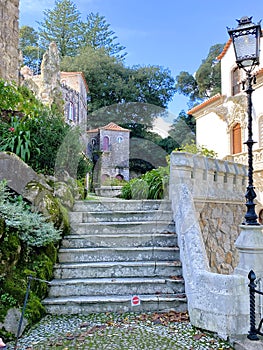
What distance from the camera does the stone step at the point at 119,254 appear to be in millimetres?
4363

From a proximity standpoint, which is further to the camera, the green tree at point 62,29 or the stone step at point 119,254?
the green tree at point 62,29

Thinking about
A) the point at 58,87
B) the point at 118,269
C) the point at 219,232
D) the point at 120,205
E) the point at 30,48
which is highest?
the point at 30,48

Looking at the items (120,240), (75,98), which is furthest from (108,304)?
(75,98)

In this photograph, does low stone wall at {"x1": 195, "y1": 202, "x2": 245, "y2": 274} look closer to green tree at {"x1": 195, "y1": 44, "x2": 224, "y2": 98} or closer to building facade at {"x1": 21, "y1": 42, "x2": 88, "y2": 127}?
building facade at {"x1": 21, "y1": 42, "x2": 88, "y2": 127}

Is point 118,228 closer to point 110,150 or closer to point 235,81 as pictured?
point 110,150

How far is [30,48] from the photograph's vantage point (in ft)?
108

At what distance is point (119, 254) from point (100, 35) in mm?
35711

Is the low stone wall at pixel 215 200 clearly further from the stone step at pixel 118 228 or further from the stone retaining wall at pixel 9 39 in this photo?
the stone retaining wall at pixel 9 39

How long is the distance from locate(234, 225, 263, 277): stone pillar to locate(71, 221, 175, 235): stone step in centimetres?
152

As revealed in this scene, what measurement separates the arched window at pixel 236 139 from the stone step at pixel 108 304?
13998 mm

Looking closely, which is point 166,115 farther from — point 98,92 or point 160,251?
point 98,92

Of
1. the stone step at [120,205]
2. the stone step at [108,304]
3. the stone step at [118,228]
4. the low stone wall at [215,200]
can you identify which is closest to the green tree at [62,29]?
the low stone wall at [215,200]

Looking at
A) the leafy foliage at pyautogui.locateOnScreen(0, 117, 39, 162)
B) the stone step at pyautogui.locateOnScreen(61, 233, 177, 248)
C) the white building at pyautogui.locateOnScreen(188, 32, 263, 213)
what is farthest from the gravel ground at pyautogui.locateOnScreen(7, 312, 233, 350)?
the white building at pyautogui.locateOnScreen(188, 32, 263, 213)

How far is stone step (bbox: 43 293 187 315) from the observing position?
11.8ft
